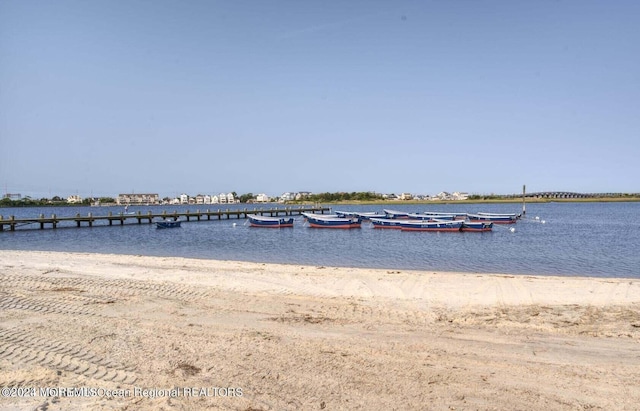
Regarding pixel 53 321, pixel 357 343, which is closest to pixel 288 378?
pixel 357 343

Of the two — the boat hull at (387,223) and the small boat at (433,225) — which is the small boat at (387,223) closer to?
the boat hull at (387,223)

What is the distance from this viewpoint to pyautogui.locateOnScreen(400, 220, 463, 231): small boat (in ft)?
151

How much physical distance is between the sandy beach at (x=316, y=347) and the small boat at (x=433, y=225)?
1286 inches

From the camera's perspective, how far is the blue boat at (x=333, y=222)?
2105 inches

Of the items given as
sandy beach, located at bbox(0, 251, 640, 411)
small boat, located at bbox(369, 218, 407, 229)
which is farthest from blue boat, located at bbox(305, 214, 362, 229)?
sandy beach, located at bbox(0, 251, 640, 411)

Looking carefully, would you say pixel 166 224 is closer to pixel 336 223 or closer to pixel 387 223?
pixel 336 223

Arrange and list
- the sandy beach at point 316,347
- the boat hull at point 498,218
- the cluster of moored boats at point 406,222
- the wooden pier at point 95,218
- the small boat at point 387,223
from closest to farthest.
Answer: the sandy beach at point 316,347
the cluster of moored boats at point 406,222
the wooden pier at point 95,218
the small boat at point 387,223
the boat hull at point 498,218

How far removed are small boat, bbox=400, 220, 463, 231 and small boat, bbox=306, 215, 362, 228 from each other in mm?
7477

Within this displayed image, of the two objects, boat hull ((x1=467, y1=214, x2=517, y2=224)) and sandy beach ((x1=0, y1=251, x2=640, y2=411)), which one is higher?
sandy beach ((x1=0, y1=251, x2=640, y2=411))

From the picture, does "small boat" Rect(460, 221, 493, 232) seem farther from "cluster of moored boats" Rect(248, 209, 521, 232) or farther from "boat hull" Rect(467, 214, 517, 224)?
"boat hull" Rect(467, 214, 517, 224)

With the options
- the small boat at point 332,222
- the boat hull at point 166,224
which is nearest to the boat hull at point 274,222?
the small boat at point 332,222

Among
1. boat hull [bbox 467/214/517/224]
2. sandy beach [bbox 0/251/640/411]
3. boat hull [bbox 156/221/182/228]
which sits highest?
sandy beach [bbox 0/251/640/411]

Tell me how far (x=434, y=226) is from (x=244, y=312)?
39521mm

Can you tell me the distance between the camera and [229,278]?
15352 mm
